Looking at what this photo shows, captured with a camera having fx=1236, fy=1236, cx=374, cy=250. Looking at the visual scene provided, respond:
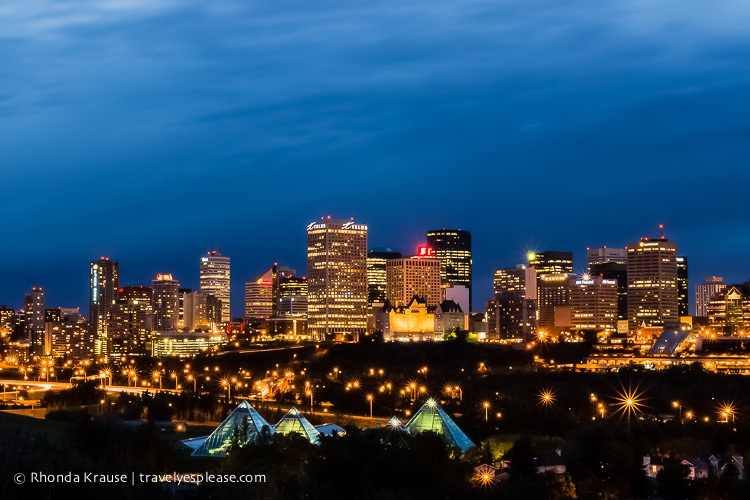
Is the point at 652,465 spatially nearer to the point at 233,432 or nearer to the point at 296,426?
the point at 296,426

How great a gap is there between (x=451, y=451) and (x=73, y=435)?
17.0 meters

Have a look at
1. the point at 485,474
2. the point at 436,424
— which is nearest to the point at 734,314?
the point at 436,424

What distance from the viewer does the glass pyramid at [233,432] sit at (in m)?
62.9

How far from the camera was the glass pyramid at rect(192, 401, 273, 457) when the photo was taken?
6294cm

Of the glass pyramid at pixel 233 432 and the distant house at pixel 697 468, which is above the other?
the glass pyramid at pixel 233 432

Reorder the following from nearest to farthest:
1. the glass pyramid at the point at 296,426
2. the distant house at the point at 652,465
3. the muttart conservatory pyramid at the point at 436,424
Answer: the distant house at the point at 652,465, the glass pyramid at the point at 296,426, the muttart conservatory pyramid at the point at 436,424

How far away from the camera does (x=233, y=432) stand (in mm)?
66375

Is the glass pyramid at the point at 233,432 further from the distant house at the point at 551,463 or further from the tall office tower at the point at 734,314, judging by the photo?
the tall office tower at the point at 734,314

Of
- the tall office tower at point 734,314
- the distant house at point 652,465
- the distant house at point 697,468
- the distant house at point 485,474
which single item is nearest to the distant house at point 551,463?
the distant house at point 485,474

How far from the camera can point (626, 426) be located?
7394 centimetres

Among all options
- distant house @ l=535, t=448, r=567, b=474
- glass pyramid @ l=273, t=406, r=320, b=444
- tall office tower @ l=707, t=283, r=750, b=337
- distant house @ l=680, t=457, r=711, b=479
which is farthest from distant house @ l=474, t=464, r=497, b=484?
tall office tower @ l=707, t=283, r=750, b=337

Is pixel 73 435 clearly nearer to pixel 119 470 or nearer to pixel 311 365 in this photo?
pixel 119 470

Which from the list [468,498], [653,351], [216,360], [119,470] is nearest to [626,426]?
[468,498]

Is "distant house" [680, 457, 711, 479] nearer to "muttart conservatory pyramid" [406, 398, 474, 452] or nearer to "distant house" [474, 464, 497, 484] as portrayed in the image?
"distant house" [474, 464, 497, 484]
